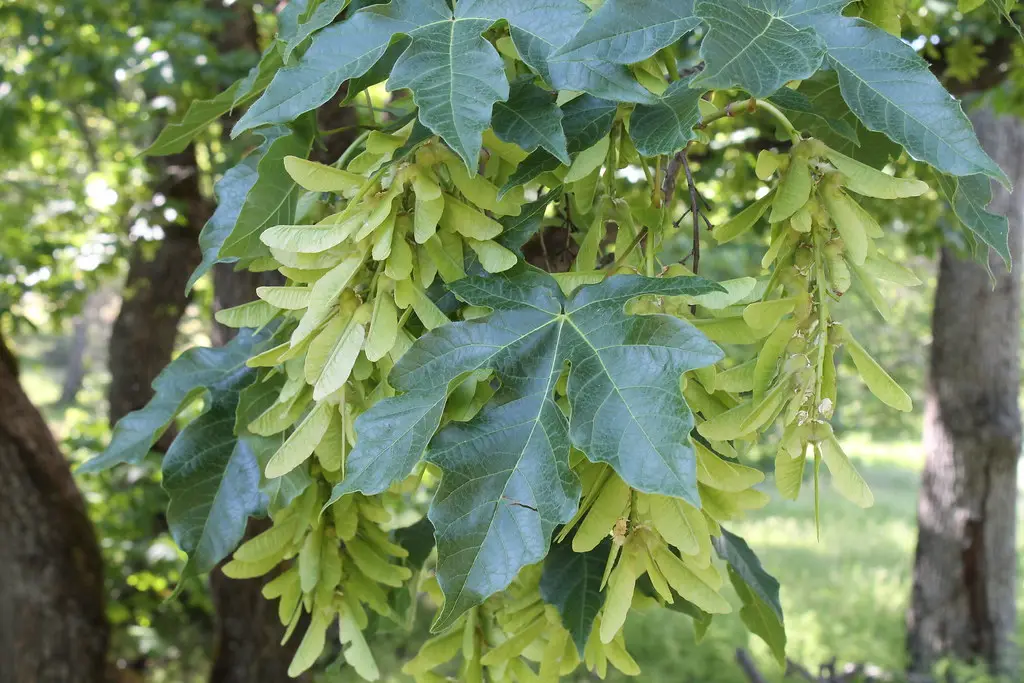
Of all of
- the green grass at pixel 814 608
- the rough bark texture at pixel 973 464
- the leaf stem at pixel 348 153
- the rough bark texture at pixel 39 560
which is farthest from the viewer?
the green grass at pixel 814 608

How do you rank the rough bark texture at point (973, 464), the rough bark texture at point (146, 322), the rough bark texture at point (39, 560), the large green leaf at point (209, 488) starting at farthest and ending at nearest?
the rough bark texture at point (973, 464) < the rough bark texture at point (146, 322) < the rough bark texture at point (39, 560) < the large green leaf at point (209, 488)

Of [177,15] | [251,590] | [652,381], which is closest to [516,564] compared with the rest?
[652,381]

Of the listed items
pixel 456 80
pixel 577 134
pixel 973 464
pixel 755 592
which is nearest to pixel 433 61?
pixel 456 80

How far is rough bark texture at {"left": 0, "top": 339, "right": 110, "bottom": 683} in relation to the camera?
2.13 m

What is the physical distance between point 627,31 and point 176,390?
2.23 ft

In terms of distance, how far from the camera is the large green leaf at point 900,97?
55cm

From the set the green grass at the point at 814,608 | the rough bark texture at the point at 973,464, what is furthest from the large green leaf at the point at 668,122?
the rough bark texture at the point at 973,464

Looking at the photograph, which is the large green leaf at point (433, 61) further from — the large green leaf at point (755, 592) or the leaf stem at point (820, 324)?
the large green leaf at point (755, 592)

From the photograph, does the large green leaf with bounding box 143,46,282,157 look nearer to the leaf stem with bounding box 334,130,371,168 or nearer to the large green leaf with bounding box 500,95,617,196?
the leaf stem with bounding box 334,130,371,168

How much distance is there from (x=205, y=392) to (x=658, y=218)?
57cm

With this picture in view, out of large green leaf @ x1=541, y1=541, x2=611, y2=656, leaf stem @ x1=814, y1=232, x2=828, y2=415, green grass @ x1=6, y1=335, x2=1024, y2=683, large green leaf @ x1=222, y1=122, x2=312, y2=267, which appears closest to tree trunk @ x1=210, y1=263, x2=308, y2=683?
green grass @ x1=6, y1=335, x2=1024, y2=683

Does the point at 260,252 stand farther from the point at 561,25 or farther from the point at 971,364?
the point at 971,364

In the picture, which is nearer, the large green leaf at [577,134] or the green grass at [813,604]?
the large green leaf at [577,134]

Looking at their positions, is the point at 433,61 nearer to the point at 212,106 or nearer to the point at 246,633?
the point at 212,106
